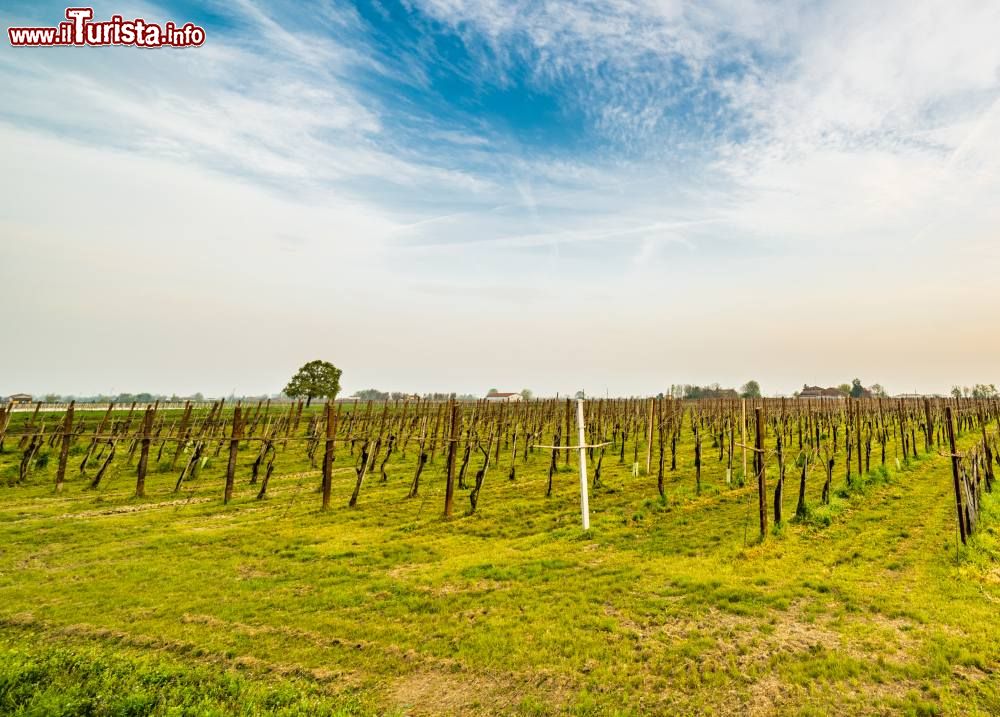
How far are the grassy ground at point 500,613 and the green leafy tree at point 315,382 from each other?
4486 centimetres

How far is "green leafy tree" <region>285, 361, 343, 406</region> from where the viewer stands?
57.1 metres

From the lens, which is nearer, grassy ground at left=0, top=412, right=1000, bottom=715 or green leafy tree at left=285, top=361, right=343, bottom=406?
grassy ground at left=0, top=412, right=1000, bottom=715

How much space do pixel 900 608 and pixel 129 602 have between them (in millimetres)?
12216

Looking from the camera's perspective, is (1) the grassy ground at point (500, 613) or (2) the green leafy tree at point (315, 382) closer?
(1) the grassy ground at point (500, 613)

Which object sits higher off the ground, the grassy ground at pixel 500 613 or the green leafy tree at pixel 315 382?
the green leafy tree at pixel 315 382

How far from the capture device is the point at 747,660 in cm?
579

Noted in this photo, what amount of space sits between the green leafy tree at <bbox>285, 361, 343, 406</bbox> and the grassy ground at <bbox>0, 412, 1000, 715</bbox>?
1766 inches

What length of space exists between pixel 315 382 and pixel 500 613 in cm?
5602

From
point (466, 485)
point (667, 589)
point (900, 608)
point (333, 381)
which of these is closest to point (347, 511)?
point (466, 485)

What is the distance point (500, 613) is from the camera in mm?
7195

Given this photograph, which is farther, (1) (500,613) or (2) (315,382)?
(2) (315,382)

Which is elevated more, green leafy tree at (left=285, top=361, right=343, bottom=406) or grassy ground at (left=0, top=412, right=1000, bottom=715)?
green leafy tree at (left=285, top=361, right=343, bottom=406)

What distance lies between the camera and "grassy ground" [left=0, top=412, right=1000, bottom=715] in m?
5.09

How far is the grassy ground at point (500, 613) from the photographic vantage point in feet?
16.7
